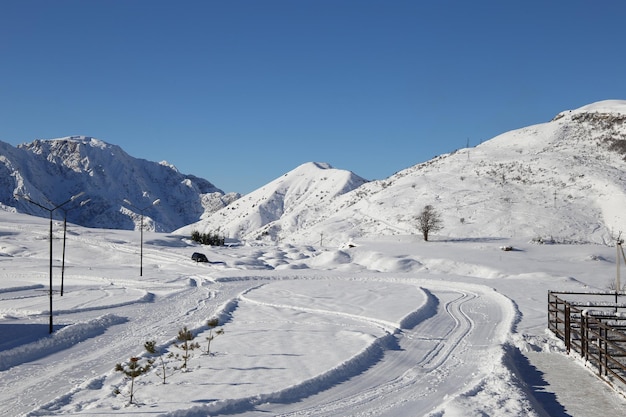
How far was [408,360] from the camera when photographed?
17.2 meters

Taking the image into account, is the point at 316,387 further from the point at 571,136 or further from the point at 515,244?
the point at 571,136

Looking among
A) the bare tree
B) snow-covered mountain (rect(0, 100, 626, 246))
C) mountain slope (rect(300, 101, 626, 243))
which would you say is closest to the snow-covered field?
the bare tree

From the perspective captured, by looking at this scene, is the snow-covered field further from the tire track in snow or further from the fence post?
the fence post

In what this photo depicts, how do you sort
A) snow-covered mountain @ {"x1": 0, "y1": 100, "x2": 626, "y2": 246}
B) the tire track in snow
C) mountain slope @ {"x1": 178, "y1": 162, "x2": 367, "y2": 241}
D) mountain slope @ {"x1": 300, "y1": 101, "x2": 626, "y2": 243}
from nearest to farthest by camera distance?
the tire track in snow, mountain slope @ {"x1": 300, "y1": 101, "x2": 626, "y2": 243}, snow-covered mountain @ {"x1": 0, "y1": 100, "x2": 626, "y2": 246}, mountain slope @ {"x1": 178, "y1": 162, "x2": 367, "y2": 241}

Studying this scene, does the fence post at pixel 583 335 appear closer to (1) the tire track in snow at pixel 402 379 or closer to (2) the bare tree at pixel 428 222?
(1) the tire track in snow at pixel 402 379

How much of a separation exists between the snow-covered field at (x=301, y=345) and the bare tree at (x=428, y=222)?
1821 cm

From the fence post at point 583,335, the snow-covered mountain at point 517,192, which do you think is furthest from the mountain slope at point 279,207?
the fence post at point 583,335

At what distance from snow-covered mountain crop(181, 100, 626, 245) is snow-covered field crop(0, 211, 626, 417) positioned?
29436mm

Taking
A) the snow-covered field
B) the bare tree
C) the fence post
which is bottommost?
the snow-covered field

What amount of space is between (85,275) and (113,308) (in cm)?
2014

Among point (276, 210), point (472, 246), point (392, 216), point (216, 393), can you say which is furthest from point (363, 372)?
point (276, 210)

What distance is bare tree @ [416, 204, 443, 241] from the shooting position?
2628 inches

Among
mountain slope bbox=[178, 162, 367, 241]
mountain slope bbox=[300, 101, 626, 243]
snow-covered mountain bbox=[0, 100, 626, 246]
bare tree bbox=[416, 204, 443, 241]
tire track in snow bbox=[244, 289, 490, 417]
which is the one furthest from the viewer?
mountain slope bbox=[178, 162, 367, 241]

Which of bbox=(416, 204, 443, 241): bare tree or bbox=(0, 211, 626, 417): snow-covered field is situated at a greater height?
bbox=(416, 204, 443, 241): bare tree
